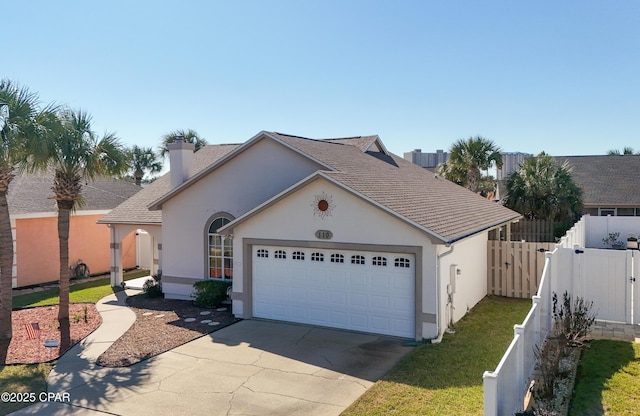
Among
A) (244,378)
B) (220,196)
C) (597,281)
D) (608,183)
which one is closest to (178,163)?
(220,196)

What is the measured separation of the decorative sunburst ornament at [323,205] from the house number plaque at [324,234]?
0.41 m

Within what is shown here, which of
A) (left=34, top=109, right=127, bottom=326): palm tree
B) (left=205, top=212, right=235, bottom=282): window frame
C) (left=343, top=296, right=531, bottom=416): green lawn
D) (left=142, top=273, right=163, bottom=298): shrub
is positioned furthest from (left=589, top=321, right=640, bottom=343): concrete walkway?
(left=142, top=273, right=163, bottom=298): shrub

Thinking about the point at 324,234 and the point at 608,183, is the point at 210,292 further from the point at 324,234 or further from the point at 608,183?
the point at 608,183

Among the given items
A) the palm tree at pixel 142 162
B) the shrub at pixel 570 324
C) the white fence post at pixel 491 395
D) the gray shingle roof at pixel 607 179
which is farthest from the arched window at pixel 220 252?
the palm tree at pixel 142 162

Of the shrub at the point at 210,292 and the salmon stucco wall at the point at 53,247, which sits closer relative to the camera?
the shrub at the point at 210,292

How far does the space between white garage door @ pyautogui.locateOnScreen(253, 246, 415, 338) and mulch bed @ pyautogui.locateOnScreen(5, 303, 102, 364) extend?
5.38m

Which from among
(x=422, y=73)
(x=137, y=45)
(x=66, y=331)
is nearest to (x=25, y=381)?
(x=66, y=331)

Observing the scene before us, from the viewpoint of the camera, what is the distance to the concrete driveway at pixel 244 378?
9164mm

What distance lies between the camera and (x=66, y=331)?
1453 centimetres

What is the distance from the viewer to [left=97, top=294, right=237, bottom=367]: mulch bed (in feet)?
40.6

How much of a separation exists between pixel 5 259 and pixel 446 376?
1205 centimetres

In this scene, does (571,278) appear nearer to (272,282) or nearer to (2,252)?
(272,282)

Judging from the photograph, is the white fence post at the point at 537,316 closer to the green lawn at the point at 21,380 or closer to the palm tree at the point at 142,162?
the green lawn at the point at 21,380

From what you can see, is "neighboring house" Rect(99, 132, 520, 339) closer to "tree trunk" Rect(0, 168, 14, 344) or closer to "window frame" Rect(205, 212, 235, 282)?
"window frame" Rect(205, 212, 235, 282)
